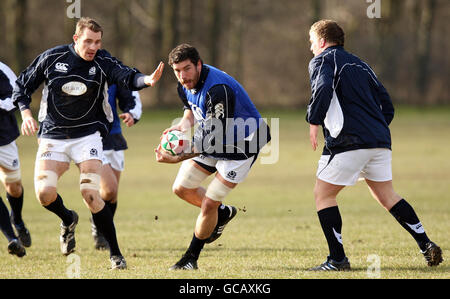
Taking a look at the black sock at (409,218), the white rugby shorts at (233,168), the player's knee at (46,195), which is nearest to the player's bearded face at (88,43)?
the player's knee at (46,195)

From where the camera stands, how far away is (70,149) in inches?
279

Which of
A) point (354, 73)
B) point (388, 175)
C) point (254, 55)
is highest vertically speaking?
point (354, 73)

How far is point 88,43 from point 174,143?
1282 millimetres

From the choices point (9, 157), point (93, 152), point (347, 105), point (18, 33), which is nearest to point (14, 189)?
point (9, 157)

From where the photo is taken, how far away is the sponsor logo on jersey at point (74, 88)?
6973mm

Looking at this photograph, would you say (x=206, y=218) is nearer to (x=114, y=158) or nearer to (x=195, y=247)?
(x=195, y=247)

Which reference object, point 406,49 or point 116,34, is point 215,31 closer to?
point 116,34

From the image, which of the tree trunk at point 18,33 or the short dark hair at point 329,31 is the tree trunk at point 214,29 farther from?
the short dark hair at point 329,31

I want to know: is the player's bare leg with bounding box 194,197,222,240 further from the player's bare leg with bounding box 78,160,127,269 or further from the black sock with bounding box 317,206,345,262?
the black sock with bounding box 317,206,345,262

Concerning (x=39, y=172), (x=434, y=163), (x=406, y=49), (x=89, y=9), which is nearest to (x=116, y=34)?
(x=89, y=9)

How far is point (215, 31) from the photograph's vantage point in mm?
41406

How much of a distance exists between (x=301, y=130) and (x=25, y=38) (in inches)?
616

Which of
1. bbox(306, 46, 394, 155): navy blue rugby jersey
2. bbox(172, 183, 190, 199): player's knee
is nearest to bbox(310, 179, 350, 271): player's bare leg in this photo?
bbox(306, 46, 394, 155): navy blue rugby jersey
